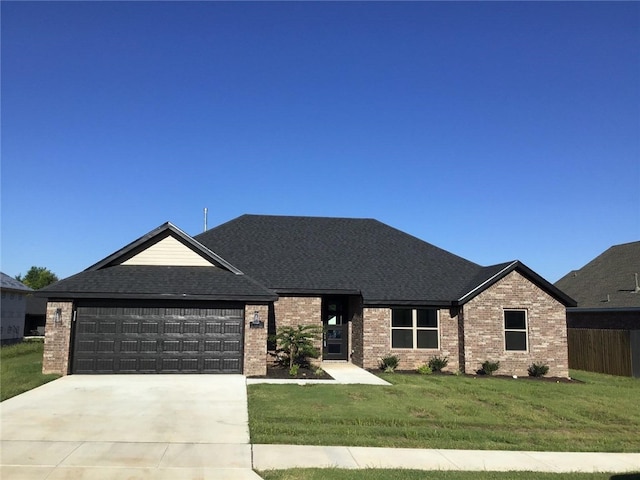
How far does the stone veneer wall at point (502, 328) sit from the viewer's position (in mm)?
18812

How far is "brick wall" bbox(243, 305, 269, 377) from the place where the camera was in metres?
16.2

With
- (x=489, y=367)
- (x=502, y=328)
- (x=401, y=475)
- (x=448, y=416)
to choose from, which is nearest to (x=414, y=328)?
(x=489, y=367)

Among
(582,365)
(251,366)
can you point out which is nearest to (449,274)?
(582,365)

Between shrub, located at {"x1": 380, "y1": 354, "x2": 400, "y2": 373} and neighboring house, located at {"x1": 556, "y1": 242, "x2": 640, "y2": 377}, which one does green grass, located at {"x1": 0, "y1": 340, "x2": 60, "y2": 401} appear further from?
neighboring house, located at {"x1": 556, "y1": 242, "x2": 640, "y2": 377}

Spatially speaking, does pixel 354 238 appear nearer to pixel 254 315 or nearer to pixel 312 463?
pixel 254 315

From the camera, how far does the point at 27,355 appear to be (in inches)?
852

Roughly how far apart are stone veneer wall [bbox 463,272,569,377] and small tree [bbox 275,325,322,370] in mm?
6098

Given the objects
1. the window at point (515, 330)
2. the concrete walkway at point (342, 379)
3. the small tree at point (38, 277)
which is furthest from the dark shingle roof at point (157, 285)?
the small tree at point (38, 277)

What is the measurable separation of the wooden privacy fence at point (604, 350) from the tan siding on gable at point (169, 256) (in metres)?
18.0

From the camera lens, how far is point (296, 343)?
679 inches

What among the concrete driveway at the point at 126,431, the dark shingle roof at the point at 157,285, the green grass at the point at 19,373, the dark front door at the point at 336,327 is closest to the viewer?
the concrete driveway at the point at 126,431

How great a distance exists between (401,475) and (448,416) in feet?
14.4

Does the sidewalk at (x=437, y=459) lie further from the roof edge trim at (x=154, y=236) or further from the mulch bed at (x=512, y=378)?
the roof edge trim at (x=154, y=236)

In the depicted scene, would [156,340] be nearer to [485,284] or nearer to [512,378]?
[485,284]
